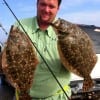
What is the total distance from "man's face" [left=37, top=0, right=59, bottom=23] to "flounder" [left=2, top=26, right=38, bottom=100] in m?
0.60

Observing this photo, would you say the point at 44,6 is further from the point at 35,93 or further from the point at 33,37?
the point at 35,93

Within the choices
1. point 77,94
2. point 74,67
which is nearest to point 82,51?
point 74,67

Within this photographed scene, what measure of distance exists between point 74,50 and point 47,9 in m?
0.61

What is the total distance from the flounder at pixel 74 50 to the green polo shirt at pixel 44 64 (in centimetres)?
30

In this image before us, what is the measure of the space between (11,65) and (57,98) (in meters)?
1.05

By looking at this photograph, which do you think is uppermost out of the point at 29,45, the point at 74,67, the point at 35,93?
the point at 29,45

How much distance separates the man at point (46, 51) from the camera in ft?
15.0

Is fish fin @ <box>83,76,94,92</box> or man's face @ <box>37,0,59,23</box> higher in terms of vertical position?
man's face @ <box>37,0,59,23</box>

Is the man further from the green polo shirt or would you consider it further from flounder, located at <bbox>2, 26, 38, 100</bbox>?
flounder, located at <bbox>2, 26, 38, 100</bbox>

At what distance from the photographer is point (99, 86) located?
773cm

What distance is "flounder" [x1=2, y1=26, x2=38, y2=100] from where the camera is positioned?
3.99 metres

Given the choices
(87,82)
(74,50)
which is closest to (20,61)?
(74,50)

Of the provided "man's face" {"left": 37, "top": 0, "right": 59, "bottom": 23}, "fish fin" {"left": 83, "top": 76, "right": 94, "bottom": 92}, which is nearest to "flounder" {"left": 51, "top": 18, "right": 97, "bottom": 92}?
"fish fin" {"left": 83, "top": 76, "right": 94, "bottom": 92}

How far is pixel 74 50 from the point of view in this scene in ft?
13.9
